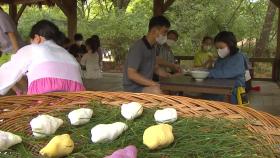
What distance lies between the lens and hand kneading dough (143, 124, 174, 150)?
1.27m

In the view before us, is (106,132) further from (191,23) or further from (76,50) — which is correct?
(191,23)

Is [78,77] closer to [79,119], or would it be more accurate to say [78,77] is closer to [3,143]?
[79,119]

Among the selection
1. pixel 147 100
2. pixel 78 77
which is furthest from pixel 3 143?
pixel 78 77

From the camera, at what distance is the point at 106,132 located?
4.48 feet

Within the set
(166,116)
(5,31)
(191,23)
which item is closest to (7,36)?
(5,31)

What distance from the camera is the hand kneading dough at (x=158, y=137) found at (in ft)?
4.17

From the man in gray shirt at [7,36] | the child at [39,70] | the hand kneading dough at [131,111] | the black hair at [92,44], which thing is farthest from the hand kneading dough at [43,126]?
the black hair at [92,44]

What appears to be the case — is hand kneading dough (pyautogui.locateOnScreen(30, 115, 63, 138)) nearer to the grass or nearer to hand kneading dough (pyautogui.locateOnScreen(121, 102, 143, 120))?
the grass

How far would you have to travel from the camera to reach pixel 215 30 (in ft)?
53.7

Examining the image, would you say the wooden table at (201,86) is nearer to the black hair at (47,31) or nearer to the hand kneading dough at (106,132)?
the black hair at (47,31)

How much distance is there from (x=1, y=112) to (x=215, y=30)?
15.3 meters

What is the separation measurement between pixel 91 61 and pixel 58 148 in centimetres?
754

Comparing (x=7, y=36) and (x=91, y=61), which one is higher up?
(x=7, y=36)

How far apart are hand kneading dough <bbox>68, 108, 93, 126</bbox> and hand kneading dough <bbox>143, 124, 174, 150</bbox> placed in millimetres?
292
